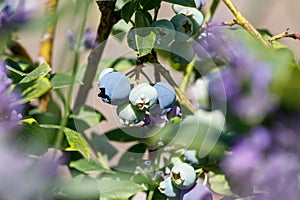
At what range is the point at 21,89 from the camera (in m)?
0.63

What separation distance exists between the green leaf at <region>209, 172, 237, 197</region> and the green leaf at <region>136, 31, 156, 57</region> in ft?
0.64

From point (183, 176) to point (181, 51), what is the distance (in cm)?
14

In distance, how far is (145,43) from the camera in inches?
21.7

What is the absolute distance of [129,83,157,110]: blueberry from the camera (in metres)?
0.54

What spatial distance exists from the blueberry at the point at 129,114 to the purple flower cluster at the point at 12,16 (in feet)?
0.69

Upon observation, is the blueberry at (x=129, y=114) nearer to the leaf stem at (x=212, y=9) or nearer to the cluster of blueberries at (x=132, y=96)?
the cluster of blueberries at (x=132, y=96)

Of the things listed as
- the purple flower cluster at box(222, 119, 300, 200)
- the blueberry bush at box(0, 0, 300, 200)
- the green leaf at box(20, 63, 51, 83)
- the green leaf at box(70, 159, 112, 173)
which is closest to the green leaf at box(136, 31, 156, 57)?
the blueberry bush at box(0, 0, 300, 200)

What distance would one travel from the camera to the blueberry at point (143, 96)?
1.78 ft

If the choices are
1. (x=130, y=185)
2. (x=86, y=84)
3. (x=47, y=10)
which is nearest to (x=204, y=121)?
(x=130, y=185)

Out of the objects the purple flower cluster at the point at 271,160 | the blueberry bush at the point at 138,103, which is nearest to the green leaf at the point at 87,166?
the blueberry bush at the point at 138,103

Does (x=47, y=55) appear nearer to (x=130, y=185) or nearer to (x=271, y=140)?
(x=130, y=185)

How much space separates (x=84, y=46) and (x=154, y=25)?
381mm

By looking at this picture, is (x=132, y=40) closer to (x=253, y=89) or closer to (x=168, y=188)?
(x=168, y=188)

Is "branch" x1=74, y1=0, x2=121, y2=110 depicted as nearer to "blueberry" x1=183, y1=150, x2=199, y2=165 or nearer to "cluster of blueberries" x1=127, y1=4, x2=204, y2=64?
"cluster of blueberries" x1=127, y1=4, x2=204, y2=64
